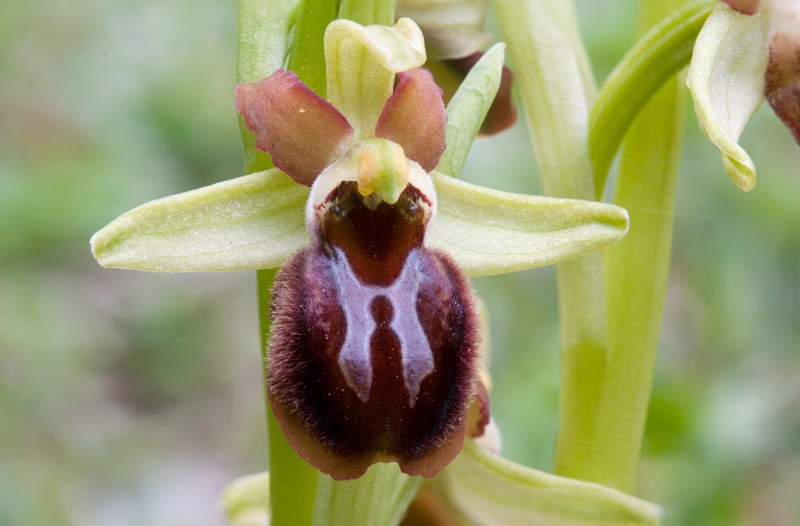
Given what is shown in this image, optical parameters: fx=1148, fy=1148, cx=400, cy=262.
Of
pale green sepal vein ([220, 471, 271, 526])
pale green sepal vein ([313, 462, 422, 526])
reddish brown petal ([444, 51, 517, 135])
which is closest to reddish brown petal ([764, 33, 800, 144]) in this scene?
reddish brown petal ([444, 51, 517, 135])

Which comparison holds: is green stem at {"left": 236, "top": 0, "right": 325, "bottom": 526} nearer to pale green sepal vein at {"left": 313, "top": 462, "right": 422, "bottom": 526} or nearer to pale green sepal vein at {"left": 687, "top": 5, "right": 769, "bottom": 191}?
pale green sepal vein at {"left": 313, "top": 462, "right": 422, "bottom": 526}

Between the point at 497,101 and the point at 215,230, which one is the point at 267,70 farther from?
the point at 497,101

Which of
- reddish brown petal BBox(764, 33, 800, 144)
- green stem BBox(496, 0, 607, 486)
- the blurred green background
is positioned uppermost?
reddish brown petal BBox(764, 33, 800, 144)

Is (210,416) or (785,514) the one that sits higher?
(785,514)

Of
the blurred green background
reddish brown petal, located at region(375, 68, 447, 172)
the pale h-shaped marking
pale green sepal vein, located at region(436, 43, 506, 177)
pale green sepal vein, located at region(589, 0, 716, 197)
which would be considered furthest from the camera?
the blurred green background

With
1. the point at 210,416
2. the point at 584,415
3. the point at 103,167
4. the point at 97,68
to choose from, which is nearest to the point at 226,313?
the point at 210,416

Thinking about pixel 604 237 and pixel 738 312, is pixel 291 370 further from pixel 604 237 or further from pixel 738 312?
pixel 738 312
